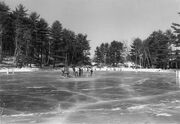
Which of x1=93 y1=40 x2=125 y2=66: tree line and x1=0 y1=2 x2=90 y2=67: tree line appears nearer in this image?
x1=0 y1=2 x2=90 y2=67: tree line

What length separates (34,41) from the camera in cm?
8888

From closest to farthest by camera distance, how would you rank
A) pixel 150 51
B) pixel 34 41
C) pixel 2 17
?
pixel 2 17, pixel 34 41, pixel 150 51

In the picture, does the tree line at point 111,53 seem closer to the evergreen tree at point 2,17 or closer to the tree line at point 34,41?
the tree line at point 34,41

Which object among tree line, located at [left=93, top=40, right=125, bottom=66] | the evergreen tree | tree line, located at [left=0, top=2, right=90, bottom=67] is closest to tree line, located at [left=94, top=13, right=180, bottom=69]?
tree line, located at [left=93, top=40, right=125, bottom=66]

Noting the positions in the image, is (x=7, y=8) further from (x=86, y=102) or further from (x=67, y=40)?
(x=86, y=102)

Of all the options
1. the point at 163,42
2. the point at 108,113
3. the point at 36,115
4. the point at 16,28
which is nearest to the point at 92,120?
the point at 108,113

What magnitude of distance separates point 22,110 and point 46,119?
98.5 inches

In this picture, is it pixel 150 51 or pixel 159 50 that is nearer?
pixel 159 50

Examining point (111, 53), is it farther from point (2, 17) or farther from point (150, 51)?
point (2, 17)

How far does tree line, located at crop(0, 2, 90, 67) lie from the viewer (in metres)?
79.9

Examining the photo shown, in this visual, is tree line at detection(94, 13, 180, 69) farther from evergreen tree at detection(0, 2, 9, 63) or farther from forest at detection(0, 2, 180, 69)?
evergreen tree at detection(0, 2, 9, 63)

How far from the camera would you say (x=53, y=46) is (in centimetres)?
10238

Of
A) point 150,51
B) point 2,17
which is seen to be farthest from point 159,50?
point 2,17

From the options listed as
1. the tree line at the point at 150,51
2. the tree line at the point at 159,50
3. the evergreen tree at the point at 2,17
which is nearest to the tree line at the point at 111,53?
the tree line at the point at 150,51
